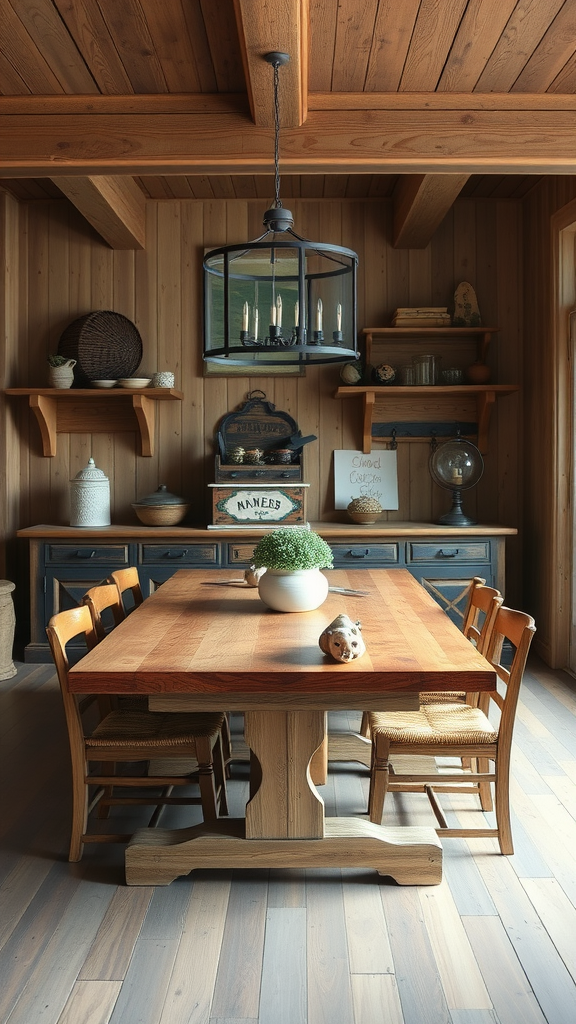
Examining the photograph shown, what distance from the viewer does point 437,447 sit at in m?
5.42

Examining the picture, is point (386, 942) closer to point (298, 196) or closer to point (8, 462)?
point (8, 462)

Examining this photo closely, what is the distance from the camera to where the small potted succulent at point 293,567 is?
9.34 feet

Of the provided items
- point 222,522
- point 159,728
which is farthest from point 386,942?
point 222,522

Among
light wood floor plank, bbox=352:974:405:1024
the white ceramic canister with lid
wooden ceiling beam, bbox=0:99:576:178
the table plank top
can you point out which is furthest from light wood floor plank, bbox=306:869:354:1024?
the white ceramic canister with lid

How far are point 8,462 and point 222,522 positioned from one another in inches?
54.9

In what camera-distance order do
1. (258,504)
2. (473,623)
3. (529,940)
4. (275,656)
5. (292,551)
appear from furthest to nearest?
(258,504) → (473,623) → (292,551) → (275,656) → (529,940)

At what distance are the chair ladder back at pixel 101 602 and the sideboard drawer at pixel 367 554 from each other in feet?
5.75

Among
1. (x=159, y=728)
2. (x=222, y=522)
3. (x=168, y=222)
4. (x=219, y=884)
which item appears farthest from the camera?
(x=168, y=222)

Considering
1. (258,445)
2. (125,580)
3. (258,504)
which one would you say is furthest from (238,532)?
(125,580)

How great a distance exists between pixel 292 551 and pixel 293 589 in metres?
0.17

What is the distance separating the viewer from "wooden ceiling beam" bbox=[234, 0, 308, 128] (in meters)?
2.54

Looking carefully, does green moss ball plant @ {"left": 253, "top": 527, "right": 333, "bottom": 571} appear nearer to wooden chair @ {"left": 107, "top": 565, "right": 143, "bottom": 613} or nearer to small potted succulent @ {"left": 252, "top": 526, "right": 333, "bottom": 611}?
small potted succulent @ {"left": 252, "top": 526, "right": 333, "bottom": 611}

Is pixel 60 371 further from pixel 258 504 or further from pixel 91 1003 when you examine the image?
pixel 91 1003

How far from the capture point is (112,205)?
14.9 feet
